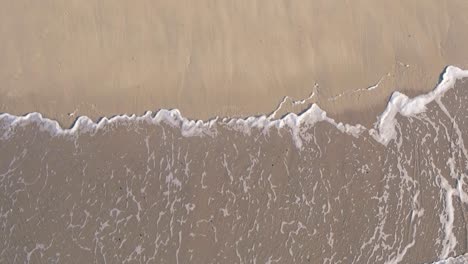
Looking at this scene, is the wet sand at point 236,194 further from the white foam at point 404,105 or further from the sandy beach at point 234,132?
the white foam at point 404,105

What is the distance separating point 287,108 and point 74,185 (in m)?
4.18

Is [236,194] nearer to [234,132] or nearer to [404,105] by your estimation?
[234,132]

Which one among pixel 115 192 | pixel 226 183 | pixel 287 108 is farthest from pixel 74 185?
pixel 287 108

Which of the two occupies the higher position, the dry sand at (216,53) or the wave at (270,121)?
the dry sand at (216,53)

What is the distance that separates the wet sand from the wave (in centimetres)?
9

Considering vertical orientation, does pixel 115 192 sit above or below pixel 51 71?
below

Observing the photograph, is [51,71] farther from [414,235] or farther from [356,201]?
[414,235]

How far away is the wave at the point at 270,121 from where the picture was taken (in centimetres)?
892

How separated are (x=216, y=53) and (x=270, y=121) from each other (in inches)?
64.3

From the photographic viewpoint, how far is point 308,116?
9.46 meters

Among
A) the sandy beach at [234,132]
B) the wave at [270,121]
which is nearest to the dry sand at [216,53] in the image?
the sandy beach at [234,132]

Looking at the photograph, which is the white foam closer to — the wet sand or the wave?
the wave

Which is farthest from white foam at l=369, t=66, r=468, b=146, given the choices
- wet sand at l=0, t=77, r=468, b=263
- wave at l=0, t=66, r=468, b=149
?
wet sand at l=0, t=77, r=468, b=263

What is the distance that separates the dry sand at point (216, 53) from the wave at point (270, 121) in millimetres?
139
